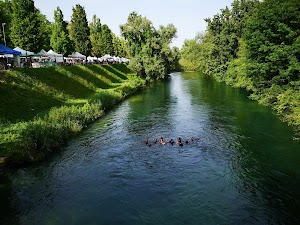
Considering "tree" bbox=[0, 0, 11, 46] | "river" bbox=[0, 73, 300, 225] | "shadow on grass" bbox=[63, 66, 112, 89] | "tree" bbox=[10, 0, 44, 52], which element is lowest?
"river" bbox=[0, 73, 300, 225]

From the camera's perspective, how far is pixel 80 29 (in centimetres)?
6994

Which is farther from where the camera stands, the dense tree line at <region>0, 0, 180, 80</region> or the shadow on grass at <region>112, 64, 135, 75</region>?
the shadow on grass at <region>112, 64, 135, 75</region>

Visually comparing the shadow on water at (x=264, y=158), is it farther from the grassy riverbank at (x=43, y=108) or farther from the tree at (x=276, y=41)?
the grassy riverbank at (x=43, y=108)

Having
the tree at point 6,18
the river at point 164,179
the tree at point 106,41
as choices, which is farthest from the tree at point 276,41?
the tree at point 106,41

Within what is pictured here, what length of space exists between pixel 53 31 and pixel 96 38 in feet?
117

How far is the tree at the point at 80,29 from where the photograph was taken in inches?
2761

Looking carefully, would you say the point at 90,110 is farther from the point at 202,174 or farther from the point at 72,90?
the point at 202,174

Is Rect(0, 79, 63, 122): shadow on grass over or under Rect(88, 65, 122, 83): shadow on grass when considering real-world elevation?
under

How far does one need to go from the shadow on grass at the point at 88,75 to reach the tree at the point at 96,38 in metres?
36.1

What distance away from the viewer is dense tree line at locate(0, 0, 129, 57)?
4616 centimetres

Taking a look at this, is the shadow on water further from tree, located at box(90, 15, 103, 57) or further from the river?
tree, located at box(90, 15, 103, 57)

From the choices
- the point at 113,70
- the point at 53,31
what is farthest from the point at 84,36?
the point at 113,70

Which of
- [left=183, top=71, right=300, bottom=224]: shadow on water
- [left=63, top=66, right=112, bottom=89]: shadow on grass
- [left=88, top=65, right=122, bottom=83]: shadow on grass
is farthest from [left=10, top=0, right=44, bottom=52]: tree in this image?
[left=183, top=71, right=300, bottom=224]: shadow on water

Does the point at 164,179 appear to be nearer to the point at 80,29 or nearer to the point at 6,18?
the point at 80,29
